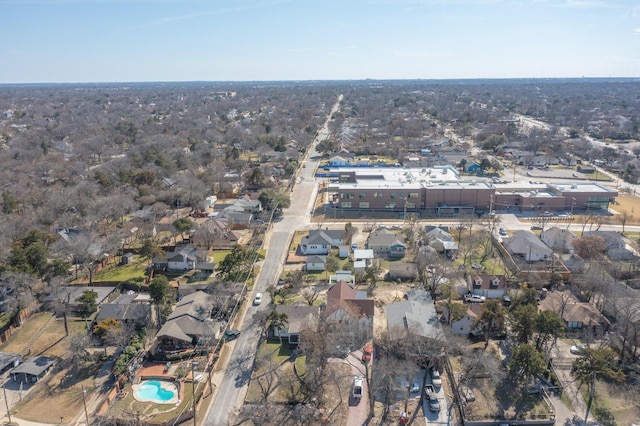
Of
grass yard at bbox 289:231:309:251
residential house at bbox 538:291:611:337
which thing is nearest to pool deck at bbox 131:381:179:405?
grass yard at bbox 289:231:309:251

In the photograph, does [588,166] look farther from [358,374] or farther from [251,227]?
[358,374]

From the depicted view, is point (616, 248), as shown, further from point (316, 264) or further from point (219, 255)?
point (219, 255)

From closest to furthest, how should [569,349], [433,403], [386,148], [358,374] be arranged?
[433,403]
[358,374]
[569,349]
[386,148]

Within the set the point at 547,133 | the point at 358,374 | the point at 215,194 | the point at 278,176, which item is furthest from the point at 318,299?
the point at 547,133

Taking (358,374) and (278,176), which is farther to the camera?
(278,176)

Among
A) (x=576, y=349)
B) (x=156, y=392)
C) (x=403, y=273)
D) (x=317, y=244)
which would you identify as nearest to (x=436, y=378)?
(x=576, y=349)

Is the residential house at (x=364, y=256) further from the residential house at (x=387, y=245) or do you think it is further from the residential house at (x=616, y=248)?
the residential house at (x=616, y=248)
